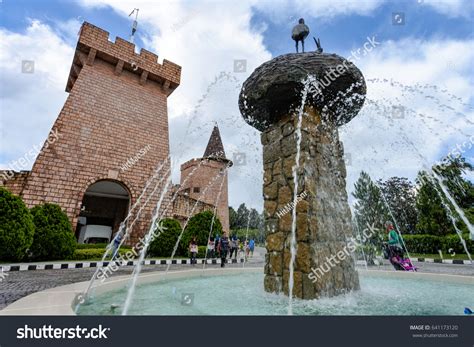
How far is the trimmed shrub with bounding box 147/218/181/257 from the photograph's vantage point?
13.1 meters

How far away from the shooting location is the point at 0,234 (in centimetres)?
827

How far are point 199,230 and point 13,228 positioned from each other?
26.5 feet

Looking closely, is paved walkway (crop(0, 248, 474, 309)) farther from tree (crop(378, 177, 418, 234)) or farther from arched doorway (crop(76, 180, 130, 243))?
tree (crop(378, 177, 418, 234))

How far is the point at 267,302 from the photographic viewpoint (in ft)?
10.0

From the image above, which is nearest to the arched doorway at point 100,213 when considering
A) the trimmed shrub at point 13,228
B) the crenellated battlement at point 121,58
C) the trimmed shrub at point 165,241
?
the trimmed shrub at point 165,241

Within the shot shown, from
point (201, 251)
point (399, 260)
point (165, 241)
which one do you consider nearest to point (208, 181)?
point (201, 251)

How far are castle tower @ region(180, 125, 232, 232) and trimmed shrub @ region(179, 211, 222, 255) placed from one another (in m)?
6.88

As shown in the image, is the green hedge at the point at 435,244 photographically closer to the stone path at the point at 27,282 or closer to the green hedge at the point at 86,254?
the stone path at the point at 27,282

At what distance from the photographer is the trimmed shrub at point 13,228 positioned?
838 centimetres

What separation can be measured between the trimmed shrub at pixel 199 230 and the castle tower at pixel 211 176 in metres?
6.88

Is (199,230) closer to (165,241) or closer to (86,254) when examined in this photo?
(165,241)

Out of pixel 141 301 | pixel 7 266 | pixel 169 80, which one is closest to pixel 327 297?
pixel 141 301
